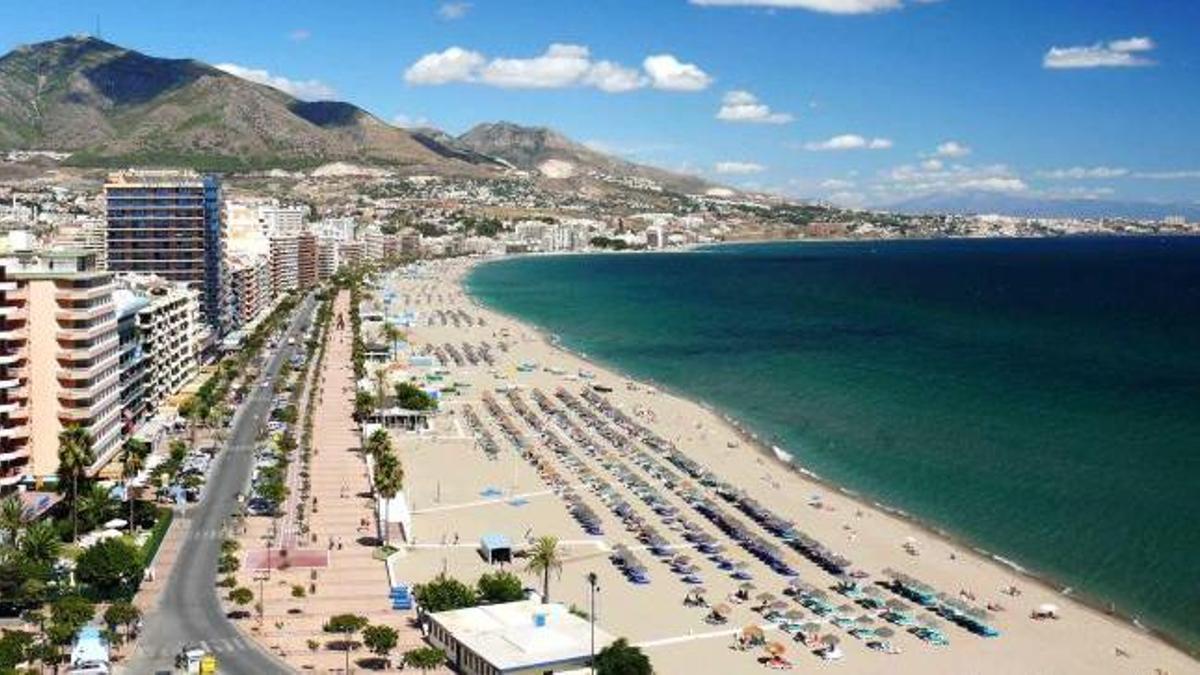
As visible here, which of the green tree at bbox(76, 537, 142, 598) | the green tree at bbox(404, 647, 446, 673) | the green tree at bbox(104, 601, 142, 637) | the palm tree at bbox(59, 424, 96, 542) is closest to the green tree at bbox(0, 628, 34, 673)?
the green tree at bbox(104, 601, 142, 637)

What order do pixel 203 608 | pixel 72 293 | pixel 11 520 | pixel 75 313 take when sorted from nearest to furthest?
pixel 203 608 < pixel 11 520 < pixel 72 293 < pixel 75 313

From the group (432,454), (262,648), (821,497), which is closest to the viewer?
(262,648)

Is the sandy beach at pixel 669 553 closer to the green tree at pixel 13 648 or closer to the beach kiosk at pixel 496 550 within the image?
the beach kiosk at pixel 496 550

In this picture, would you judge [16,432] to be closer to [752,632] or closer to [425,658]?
[425,658]

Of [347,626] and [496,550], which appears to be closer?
[347,626]

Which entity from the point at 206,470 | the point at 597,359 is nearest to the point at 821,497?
the point at 206,470

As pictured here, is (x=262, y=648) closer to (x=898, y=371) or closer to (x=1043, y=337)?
(x=898, y=371)

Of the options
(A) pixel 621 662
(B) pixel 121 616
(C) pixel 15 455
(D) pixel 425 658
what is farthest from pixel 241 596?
(C) pixel 15 455
